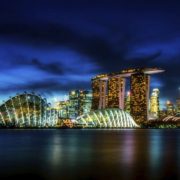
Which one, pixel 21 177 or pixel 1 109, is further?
pixel 1 109

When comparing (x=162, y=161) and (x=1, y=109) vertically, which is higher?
(x=1, y=109)

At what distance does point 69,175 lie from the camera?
128 ft

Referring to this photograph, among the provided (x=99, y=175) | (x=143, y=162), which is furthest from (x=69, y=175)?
(x=143, y=162)

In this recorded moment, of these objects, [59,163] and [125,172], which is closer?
[125,172]

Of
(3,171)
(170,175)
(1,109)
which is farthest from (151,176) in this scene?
(1,109)

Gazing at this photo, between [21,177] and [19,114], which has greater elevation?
[19,114]

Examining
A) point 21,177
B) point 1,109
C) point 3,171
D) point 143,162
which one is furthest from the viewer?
point 1,109

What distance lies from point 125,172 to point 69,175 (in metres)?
5.50

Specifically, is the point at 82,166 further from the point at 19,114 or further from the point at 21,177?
the point at 19,114

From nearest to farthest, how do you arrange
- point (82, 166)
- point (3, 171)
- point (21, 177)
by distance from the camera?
point (21, 177) → point (3, 171) → point (82, 166)

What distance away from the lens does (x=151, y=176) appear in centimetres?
3866

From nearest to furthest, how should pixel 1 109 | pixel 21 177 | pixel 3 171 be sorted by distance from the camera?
pixel 21 177 → pixel 3 171 → pixel 1 109

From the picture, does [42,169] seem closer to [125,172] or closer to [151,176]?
[125,172]

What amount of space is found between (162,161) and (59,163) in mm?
11900
